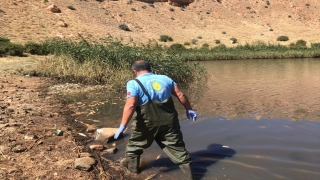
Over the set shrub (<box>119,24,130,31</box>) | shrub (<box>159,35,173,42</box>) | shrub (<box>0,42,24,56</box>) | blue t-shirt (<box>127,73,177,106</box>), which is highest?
blue t-shirt (<box>127,73,177,106</box>)

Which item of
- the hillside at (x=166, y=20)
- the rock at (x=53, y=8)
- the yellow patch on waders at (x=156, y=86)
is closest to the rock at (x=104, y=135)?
the yellow patch on waders at (x=156, y=86)

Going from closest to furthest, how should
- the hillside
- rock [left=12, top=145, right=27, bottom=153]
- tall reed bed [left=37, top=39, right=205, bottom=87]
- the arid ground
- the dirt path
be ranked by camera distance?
the dirt path, the arid ground, rock [left=12, top=145, right=27, bottom=153], tall reed bed [left=37, top=39, right=205, bottom=87], the hillside

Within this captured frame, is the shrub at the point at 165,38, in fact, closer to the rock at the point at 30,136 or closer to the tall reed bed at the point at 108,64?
the tall reed bed at the point at 108,64

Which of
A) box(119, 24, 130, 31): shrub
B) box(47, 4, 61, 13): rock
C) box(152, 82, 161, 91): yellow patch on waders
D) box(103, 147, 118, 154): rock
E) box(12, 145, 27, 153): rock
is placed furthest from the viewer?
box(119, 24, 130, 31): shrub

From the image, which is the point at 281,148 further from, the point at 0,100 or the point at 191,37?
the point at 191,37

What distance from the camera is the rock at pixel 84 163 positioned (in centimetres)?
454

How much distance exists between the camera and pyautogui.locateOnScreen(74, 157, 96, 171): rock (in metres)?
4.54

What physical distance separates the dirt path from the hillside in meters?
25.1

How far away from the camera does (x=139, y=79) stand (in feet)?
14.0

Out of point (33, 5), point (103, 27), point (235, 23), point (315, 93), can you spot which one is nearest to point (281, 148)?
point (315, 93)

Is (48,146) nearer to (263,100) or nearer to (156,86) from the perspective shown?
(156,86)

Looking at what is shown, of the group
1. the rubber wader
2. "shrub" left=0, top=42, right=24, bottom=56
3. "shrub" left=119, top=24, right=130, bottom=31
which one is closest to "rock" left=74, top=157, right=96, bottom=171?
the rubber wader

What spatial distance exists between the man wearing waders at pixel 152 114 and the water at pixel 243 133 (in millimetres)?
399

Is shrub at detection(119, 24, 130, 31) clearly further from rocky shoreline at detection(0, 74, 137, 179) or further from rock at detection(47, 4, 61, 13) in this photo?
rocky shoreline at detection(0, 74, 137, 179)
